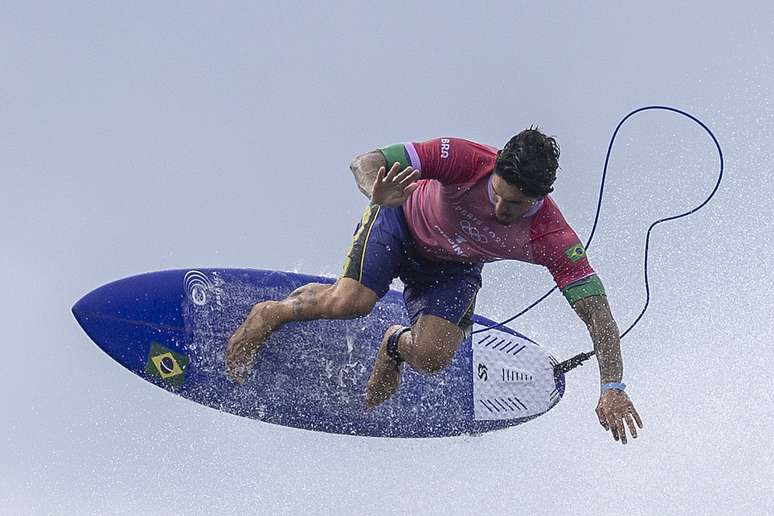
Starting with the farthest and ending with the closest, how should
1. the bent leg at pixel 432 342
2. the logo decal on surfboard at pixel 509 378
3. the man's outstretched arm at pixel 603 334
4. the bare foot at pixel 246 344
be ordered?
the logo decal on surfboard at pixel 509 378, the bare foot at pixel 246 344, the bent leg at pixel 432 342, the man's outstretched arm at pixel 603 334

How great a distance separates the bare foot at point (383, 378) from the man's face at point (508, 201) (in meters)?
1.77

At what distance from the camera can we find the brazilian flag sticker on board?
747 cm

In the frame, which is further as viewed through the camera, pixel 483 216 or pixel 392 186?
pixel 483 216

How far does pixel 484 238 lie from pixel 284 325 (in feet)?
6.14

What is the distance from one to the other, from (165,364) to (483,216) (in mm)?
2719

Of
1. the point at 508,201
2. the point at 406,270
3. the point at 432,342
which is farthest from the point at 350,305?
the point at 508,201

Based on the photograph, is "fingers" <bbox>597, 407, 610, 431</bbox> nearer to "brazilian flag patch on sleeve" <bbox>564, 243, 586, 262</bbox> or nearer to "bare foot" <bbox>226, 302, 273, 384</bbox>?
"brazilian flag patch on sleeve" <bbox>564, 243, 586, 262</bbox>

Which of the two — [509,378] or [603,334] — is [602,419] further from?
[509,378]

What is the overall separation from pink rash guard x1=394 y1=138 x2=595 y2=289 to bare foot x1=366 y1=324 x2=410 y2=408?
4.40 feet

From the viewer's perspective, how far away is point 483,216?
6.17 metres

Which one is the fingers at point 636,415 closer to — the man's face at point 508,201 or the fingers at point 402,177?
the man's face at point 508,201

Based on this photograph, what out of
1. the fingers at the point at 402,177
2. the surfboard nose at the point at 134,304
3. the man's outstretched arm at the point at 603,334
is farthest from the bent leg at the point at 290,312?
the fingers at the point at 402,177

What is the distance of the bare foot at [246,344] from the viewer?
24.4 feet

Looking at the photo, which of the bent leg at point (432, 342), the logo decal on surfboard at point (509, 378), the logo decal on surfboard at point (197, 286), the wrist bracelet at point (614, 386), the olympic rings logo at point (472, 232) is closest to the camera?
the wrist bracelet at point (614, 386)
